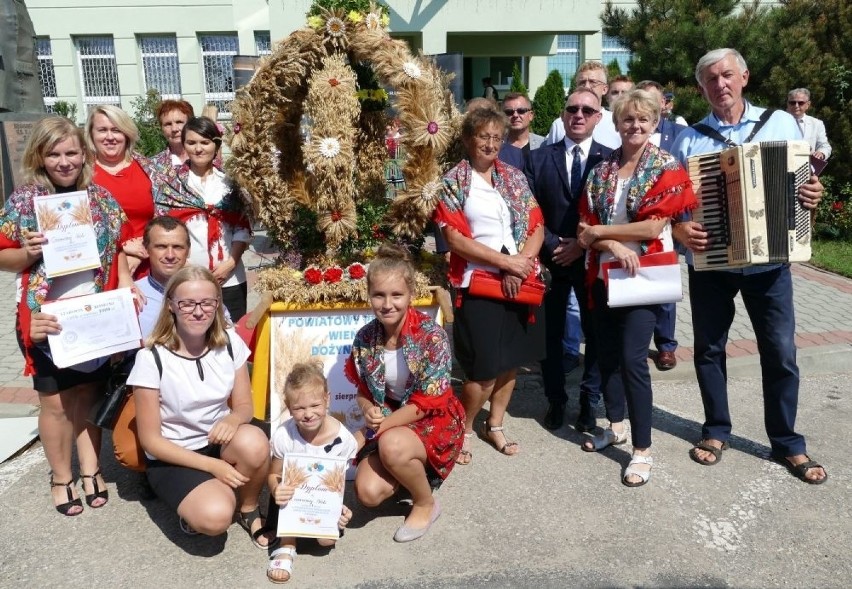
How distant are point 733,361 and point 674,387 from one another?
2.13ft

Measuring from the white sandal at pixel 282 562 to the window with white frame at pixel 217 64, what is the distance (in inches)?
589

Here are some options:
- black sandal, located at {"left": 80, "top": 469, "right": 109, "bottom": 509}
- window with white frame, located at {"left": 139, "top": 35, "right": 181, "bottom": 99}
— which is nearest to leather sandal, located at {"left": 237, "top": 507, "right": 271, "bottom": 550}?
black sandal, located at {"left": 80, "top": 469, "right": 109, "bottom": 509}

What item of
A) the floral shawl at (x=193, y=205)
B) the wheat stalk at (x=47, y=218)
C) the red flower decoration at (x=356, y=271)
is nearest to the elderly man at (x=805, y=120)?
the red flower decoration at (x=356, y=271)

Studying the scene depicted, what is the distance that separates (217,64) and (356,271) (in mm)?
14299

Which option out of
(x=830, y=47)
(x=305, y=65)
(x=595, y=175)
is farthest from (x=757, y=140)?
(x=830, y=47)

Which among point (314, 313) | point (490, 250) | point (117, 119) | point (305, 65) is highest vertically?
point (305, 65)

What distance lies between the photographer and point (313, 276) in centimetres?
385

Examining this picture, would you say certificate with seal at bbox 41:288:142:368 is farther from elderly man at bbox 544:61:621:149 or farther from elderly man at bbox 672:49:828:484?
elderly man at bbox 544:61:621:149

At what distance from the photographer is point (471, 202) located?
12.0 ft

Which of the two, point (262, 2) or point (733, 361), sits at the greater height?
point (262, 2)

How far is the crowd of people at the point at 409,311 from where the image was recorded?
3053mm

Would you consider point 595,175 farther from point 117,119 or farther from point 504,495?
point 117,119

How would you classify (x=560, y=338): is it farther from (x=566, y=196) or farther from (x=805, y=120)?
(x=805, y=120)

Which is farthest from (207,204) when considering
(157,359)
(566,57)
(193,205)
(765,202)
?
(566,57)
